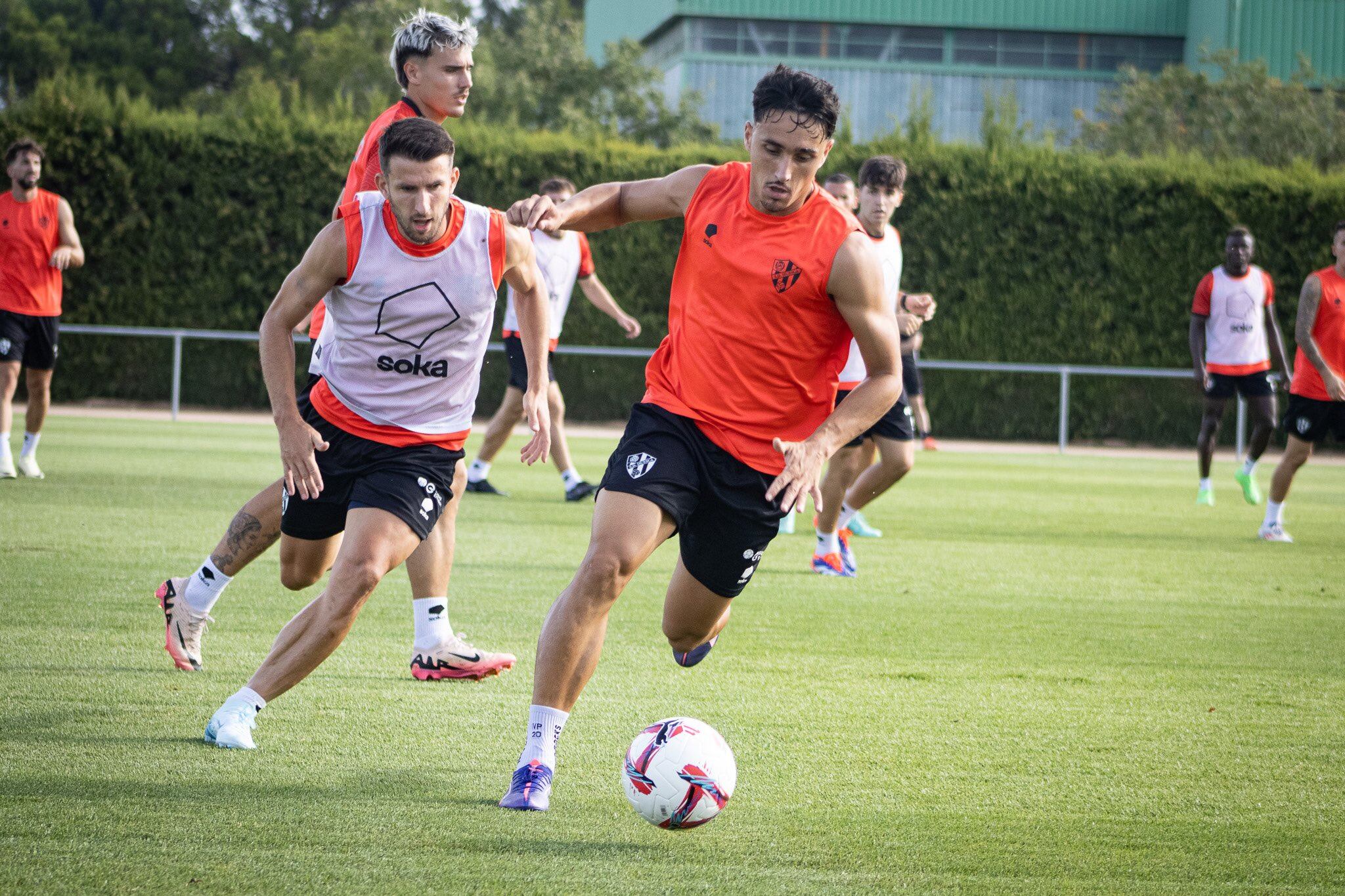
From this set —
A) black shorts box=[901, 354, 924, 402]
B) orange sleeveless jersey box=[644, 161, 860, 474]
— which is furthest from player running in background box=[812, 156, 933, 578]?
orange sleeveless jersey box=[644, 161, 860, 474]

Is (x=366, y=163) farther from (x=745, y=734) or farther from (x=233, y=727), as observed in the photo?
(x=745, y=734)

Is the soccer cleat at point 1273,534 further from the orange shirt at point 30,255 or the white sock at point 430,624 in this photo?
the orange shirt at point 30,255

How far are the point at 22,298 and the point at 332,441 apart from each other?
25.4ft

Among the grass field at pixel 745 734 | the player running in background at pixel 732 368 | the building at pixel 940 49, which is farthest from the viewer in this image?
the building at pixel 940 49

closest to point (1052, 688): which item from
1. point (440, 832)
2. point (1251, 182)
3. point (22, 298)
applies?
point (440, 832)

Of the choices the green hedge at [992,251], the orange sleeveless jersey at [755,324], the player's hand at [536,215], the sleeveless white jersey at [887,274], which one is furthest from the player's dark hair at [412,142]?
the green hedge at [992,251]

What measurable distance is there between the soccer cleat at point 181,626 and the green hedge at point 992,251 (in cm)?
1528

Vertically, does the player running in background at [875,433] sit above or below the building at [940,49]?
below

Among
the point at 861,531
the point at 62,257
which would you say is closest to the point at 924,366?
the point at 861,531

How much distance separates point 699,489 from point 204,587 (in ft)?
6.82

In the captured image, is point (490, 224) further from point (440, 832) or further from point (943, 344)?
point (943, 344)

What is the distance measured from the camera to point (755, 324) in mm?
4160

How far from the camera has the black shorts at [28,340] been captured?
423 inches

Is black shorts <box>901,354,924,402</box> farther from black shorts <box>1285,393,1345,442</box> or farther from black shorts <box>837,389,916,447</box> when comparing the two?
black shorts <box>1285,393,1345,442</box>
